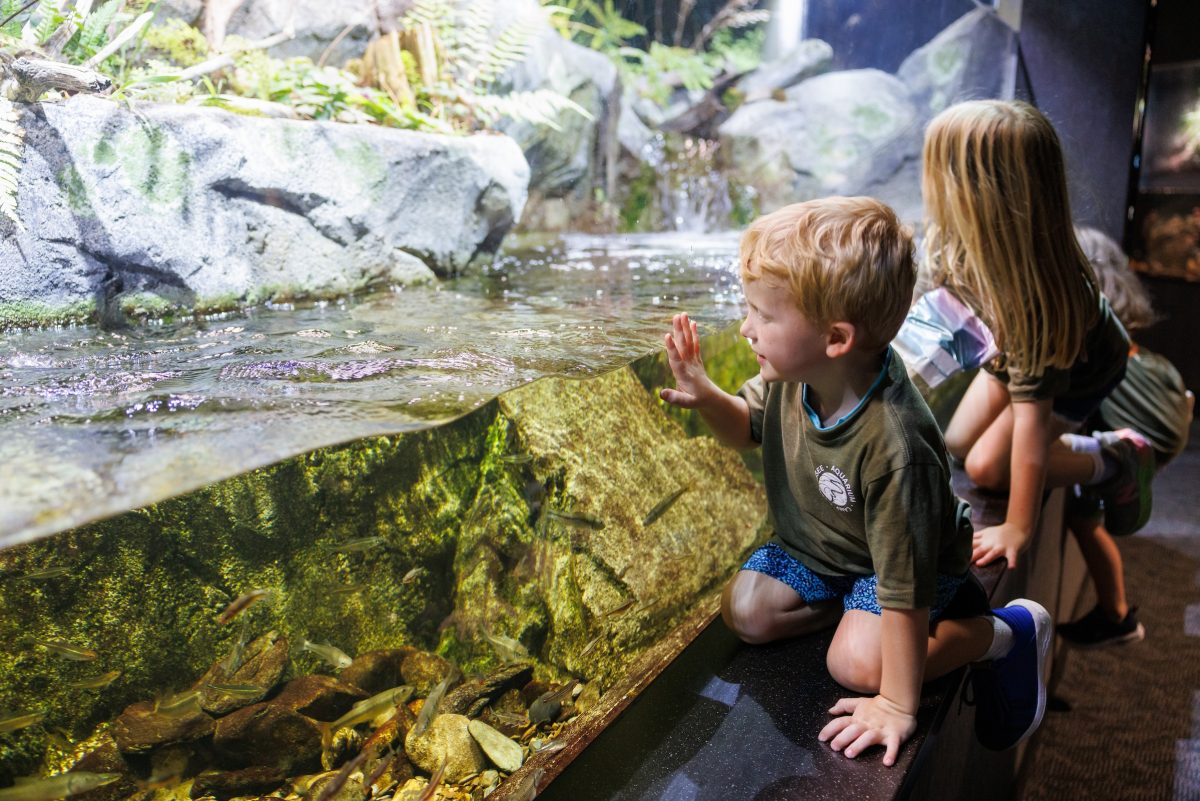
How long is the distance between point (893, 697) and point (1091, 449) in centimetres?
217

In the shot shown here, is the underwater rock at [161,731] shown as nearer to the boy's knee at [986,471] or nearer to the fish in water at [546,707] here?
the fish in water at [546,707]

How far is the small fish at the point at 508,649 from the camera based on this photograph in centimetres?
255

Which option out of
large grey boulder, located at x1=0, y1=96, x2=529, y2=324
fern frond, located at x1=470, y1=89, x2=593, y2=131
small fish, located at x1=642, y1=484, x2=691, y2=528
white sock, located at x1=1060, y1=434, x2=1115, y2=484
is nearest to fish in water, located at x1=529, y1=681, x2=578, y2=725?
small fish, located at x1=642, y1=484, x2=691, y2=528

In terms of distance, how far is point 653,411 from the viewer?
3322 millimetres

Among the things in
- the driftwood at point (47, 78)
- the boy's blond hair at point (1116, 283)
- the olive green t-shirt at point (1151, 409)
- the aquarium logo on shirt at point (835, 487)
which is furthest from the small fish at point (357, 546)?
the boy's blond hair at point (1116, 283)

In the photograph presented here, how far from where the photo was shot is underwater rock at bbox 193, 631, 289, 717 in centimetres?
212

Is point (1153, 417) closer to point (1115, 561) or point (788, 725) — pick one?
point (1115, 561)

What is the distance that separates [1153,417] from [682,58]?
3.56 meters

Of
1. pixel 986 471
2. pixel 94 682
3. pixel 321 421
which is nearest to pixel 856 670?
pixel 321 421

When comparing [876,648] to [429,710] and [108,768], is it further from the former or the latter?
[108,768]

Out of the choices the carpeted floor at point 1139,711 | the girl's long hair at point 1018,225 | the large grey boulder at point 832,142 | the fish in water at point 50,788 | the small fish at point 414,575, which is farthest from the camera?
the large grey boulder at point 832,142

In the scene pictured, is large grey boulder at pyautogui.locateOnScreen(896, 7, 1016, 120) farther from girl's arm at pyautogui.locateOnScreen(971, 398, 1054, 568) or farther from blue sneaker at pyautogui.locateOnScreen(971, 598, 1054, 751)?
blue sneaker at pyautogui.locateOnScreen(971, 598, 1054, 751)

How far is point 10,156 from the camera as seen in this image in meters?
2.60

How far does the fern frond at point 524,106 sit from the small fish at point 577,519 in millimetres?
3128
